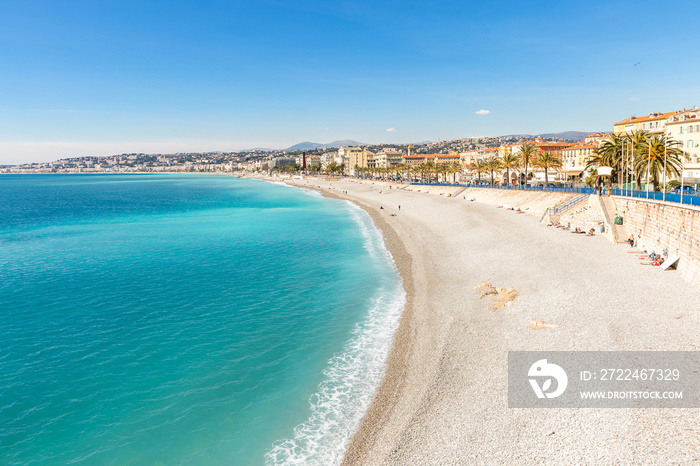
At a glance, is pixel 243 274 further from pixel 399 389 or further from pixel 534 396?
pixel 534 396

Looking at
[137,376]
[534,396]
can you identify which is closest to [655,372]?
[534,396]

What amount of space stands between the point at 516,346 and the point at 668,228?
2051 centimetres

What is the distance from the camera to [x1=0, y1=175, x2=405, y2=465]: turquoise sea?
13.0 meters

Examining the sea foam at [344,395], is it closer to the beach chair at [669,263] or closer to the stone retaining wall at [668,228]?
the beach chair at [669,263]

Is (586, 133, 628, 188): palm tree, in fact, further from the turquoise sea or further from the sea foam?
the sea foam

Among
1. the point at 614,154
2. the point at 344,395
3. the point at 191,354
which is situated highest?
the point at 614,154

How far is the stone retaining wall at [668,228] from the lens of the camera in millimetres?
24166

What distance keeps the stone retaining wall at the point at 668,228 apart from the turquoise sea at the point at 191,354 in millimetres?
18357

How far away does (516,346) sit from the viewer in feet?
56.9

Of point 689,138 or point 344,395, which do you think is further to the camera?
point 689,138

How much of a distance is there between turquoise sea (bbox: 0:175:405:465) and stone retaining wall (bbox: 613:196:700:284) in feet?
60.2

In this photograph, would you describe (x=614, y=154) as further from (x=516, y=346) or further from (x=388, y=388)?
→ (x=388, y=388)

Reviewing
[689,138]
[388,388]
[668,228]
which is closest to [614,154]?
[689,138]

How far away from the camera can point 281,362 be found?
17594mm
